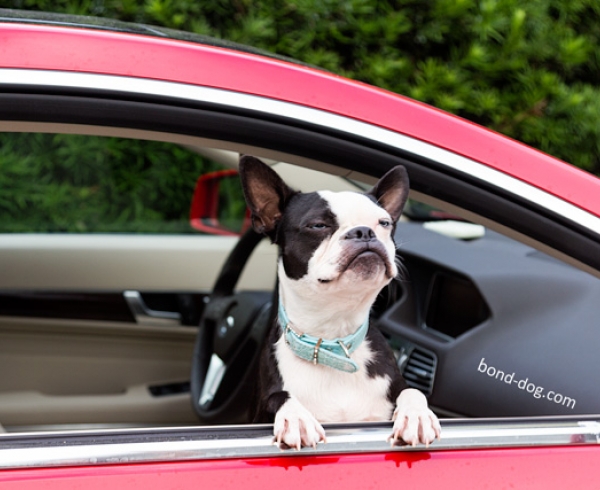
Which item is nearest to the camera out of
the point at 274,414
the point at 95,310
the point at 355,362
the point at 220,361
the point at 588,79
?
the point at 274,414

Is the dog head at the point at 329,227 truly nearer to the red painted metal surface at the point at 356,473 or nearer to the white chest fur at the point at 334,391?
the white chest fur at the point at 334,391

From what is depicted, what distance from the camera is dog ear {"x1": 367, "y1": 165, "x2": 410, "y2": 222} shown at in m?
1.42

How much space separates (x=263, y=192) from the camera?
64.8 inches

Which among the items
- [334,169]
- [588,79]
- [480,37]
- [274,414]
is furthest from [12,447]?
[588,79]

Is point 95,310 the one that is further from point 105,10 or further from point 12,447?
point 105,10

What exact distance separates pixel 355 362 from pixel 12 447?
2.26ft

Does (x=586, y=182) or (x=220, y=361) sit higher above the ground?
(x=586, y=182)

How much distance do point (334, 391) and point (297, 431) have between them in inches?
13.5

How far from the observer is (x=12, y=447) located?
1.24 m

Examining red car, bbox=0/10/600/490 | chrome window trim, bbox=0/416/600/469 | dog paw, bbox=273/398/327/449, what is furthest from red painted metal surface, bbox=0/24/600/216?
dog paw, bbox=273/398/327/449

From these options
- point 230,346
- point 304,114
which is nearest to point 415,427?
point 304,114

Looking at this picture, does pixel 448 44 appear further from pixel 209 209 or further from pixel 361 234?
pixel 361 234

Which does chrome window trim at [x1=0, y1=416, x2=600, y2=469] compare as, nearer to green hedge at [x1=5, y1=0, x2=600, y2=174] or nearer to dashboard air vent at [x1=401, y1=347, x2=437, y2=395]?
dashboard air vent at [x1=401, y1=347, x2=437, y2=395]

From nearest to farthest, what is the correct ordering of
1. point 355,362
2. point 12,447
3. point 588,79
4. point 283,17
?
1. point 12,447
2. point 355,362
3. point 283,17
4. point 588,79
